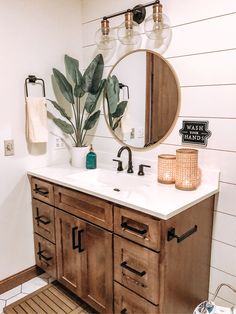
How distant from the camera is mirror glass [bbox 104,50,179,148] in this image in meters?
1.79

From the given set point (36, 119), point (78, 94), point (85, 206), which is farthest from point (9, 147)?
point (85, 206)

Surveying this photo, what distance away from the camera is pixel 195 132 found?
1.69m

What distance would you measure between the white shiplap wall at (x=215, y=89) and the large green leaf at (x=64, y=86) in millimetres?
790

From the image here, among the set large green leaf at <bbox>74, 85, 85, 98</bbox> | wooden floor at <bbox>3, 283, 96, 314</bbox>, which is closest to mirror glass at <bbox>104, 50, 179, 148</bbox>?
large green leaf at <bbox>74, 85, 85, 98</bbox>

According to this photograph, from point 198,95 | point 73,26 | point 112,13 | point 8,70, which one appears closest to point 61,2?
point 73,26

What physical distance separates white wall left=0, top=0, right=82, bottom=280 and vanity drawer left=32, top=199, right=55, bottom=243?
0.07 m

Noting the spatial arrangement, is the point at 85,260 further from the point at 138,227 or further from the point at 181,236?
the point at 181,236

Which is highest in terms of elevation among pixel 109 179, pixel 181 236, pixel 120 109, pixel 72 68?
pixel 72 68

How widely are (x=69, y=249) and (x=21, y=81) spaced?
1.26 meters

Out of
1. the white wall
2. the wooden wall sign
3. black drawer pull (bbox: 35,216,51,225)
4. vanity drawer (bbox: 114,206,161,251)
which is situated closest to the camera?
vanity drawer (bbox: 114,206,161,251)

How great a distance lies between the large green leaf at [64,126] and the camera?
84.4 inches

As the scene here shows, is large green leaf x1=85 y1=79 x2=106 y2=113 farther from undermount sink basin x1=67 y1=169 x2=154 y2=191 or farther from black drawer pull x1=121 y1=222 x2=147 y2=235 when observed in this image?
black drawer pull x1=121 y1=222 x2=147 y2=235

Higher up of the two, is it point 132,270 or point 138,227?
point 138,227

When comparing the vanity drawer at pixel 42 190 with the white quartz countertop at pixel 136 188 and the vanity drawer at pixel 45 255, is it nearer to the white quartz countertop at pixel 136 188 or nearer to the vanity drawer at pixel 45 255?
the white quartz countertop at pixel 136 188
